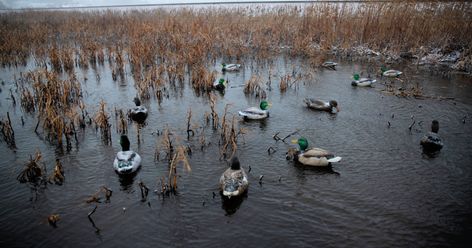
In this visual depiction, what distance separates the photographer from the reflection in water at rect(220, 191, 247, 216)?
752 cm

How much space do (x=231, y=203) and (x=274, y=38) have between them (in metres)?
21.1

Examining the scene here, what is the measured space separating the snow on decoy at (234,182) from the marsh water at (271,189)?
0.26 m

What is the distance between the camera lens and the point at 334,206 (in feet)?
25.1

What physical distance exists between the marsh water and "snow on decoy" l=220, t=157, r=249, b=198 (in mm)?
260

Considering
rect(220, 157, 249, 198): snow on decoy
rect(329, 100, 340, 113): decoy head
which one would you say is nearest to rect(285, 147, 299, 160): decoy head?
rect(220, 157, 249, 198): snow on decoy

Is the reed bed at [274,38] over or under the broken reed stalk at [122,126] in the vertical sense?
over

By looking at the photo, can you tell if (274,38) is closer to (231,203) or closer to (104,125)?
(104,125)

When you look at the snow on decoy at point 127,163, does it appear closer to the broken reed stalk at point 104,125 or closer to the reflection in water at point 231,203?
the broken reed stalk at point 104,125

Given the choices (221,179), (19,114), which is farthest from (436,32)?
(19,114)

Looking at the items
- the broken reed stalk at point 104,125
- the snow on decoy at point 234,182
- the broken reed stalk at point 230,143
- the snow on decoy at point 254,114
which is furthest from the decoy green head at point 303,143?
the broken reed stalk at point 104,125

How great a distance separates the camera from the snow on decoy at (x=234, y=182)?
25.3 feet

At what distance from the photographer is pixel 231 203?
305 inches

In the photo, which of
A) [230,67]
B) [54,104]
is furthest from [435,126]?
[54,104]

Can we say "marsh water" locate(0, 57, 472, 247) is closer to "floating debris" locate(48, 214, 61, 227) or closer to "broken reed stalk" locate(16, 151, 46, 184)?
"floating debris" locate(48, 214, 61, 227)
